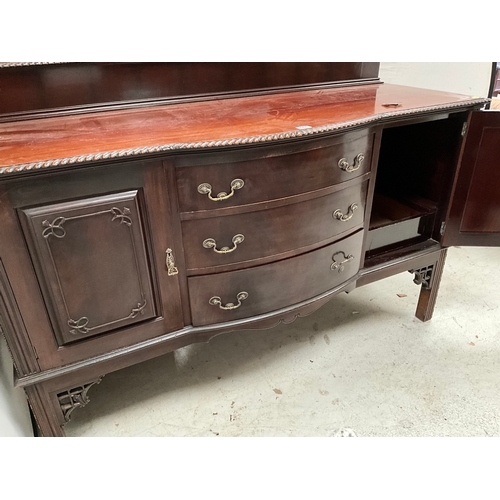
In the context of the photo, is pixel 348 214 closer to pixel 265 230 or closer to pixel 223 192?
pixel 265 230

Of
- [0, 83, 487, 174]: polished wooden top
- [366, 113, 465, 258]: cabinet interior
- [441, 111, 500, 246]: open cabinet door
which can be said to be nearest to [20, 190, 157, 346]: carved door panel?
[0, 83, 487, 174]: polished wooden top

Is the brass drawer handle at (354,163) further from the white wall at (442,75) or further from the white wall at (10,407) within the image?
the white wall at (442,75)

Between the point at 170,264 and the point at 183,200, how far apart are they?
17cm

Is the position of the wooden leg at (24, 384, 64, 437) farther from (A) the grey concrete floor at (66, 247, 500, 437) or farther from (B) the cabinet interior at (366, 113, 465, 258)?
(B) the cabinet interior at (366, 113, 465, 258)

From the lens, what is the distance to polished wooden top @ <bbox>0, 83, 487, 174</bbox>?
0.89 m

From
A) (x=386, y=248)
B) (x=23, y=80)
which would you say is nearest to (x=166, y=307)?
(x=23, y=80)

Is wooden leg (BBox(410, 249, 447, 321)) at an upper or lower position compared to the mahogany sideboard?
lower

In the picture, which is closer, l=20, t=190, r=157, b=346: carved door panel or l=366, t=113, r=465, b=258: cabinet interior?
l=20, t=190, r=157, b=346: carved door panel

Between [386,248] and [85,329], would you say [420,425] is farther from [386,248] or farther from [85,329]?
[85,329]

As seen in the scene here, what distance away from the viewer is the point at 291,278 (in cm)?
123

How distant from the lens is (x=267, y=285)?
1.20 meters

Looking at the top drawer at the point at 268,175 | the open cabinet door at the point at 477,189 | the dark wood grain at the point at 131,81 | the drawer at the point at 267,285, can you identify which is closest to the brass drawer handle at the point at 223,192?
the top drawer at the point at 268,175

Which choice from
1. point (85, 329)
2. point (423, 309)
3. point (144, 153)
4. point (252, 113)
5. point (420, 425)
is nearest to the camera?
point (144, 153)

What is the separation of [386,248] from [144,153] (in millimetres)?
1022
